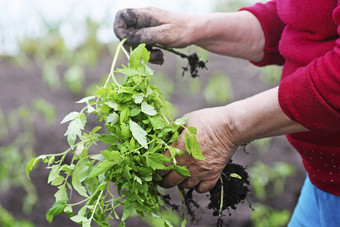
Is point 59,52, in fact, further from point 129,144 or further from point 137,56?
point 129,144

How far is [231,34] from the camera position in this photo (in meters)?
1.64

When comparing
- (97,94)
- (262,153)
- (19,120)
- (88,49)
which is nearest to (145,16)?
(97,94)

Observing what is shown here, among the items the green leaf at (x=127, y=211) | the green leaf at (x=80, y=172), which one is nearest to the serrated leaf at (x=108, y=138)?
the green leaf at (x=80, y=172)

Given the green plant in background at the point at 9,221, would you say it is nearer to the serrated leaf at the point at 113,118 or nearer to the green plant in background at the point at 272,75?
the serrated leaf at the point at 113,118

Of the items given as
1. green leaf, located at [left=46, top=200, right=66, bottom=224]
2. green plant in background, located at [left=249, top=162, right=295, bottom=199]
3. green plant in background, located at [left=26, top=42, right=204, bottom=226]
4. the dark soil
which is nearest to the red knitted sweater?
green plant in background, located at [left=26, top=42, right=204, bottom=226]

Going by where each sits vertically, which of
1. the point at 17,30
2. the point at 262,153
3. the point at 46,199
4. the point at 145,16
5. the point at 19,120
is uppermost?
the point at 145,16

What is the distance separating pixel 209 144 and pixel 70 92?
2.39 m

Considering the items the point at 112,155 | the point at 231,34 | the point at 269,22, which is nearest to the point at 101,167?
the point at 112,155

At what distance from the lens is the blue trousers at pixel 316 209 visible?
1359mm

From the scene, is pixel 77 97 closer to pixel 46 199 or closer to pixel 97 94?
pixel 46 199

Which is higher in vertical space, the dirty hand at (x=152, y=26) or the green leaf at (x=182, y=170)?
the dirty hand at (x=152, y=26)

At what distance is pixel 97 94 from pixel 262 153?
1947 mm

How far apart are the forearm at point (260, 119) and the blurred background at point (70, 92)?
741 millimetres

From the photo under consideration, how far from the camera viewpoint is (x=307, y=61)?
4.12ft
